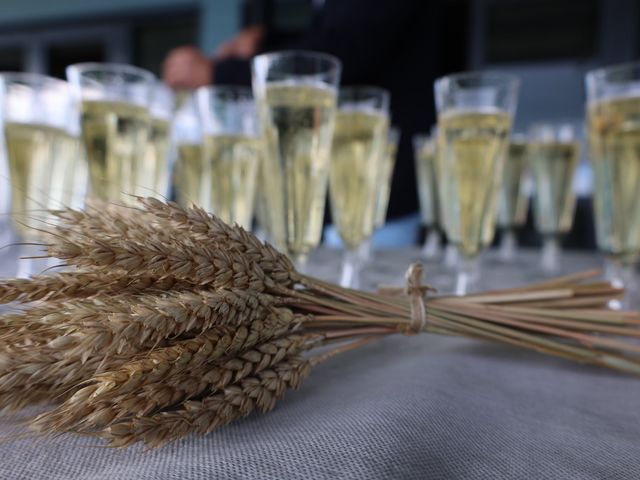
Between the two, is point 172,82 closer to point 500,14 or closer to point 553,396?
point 553,396

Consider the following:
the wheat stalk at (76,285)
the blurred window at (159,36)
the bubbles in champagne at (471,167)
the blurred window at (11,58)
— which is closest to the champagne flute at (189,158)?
the bubbles in champagne at (471,167)

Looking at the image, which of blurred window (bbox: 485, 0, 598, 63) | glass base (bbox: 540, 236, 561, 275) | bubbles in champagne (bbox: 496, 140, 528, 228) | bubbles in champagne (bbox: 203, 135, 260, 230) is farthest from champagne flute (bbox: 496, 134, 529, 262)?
blurred window (bbox: 485, 0, 598, 63)

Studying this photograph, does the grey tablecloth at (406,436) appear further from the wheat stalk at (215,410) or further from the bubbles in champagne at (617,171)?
the bubbles in champagne at (617,171)

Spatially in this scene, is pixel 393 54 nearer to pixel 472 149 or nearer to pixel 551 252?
pixel 551 252

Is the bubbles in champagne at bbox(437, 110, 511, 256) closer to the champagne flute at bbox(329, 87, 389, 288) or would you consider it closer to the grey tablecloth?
the champagne flute at bbox(329, 87, 389, 288)

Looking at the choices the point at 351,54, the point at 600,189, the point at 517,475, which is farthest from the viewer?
the point at 351,54

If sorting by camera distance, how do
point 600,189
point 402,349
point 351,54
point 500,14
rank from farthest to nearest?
point 500,14 < point 351,54 < point 600,189 < point 402,349

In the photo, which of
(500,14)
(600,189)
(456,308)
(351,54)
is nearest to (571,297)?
(456,308)
